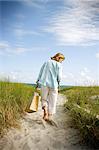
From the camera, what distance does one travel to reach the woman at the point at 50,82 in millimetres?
5891

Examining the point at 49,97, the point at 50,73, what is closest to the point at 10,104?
the point at 49,97

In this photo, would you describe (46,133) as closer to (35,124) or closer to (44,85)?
(35,124)

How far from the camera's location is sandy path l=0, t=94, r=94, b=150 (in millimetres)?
4754

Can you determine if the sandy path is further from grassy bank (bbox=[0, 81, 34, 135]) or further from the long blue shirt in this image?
the long blue shirt

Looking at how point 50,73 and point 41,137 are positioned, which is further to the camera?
point 50,73

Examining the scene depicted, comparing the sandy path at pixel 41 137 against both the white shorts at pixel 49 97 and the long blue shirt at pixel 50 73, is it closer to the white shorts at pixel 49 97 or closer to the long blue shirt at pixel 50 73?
the white shorts at pixel 49 97

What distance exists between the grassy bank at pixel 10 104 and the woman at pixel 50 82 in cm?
52

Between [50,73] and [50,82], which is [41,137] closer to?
[50,82]

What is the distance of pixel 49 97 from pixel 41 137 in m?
1.02

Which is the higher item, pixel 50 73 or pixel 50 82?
pixel 50 73

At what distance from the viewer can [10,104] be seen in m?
5.70

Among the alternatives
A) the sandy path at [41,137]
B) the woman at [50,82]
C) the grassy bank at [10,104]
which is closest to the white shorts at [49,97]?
the woman at [50,82]

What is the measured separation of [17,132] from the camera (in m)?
5.27

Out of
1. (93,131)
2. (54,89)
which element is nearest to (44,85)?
(54,89)
